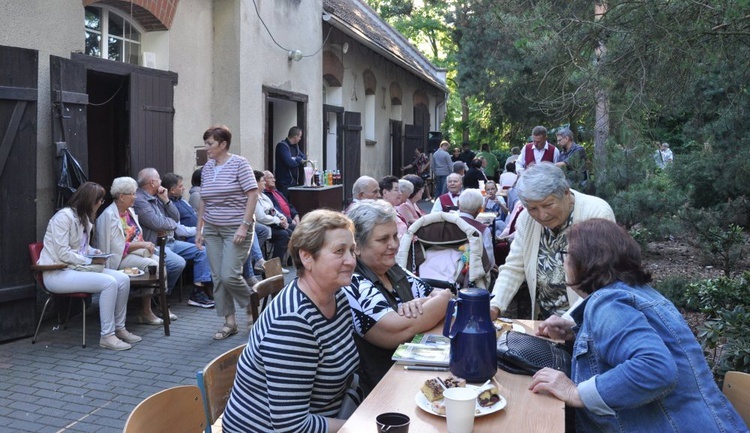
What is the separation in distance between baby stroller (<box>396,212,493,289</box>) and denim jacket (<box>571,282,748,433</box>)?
3097 mm

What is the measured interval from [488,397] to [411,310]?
0.79 metres

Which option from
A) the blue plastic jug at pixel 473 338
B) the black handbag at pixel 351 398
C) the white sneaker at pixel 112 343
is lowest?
the white sneaker at pixel 112 343

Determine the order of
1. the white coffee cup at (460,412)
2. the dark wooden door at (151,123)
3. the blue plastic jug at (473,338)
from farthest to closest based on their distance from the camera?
the dark wooden door at (151,123) → the blue plastic jug at (473,338) → the white coffee cup at (460,412)

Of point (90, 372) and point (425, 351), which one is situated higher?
point (425, 351)

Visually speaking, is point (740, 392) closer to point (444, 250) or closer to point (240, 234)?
point (444, 250)

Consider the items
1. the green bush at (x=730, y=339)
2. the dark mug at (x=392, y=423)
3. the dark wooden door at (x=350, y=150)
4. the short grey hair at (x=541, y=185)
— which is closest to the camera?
the dark mug at (x=392, y=423)

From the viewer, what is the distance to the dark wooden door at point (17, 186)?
6254 mm

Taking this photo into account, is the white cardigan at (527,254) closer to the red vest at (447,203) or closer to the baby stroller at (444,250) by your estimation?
the baby stroller at (444,250)

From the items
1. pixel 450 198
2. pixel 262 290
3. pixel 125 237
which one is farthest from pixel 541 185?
pixel 450 198

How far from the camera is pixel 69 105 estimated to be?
6965 mm

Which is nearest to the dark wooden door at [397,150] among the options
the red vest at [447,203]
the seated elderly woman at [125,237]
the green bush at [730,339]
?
the red vest at [447,203]

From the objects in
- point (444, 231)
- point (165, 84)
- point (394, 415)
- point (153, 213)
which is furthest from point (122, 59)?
point (394, 415)

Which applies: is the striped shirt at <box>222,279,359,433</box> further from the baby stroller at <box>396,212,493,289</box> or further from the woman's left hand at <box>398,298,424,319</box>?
the baby stroller at <box>396,212,493,289</box>

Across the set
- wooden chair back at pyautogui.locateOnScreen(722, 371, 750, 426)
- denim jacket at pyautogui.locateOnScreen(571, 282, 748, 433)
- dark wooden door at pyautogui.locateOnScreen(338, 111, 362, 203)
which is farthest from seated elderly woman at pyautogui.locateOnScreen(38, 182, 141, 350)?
dark wooden door at pyautogui.locateOnScreen(338, 111, 362, 203)
